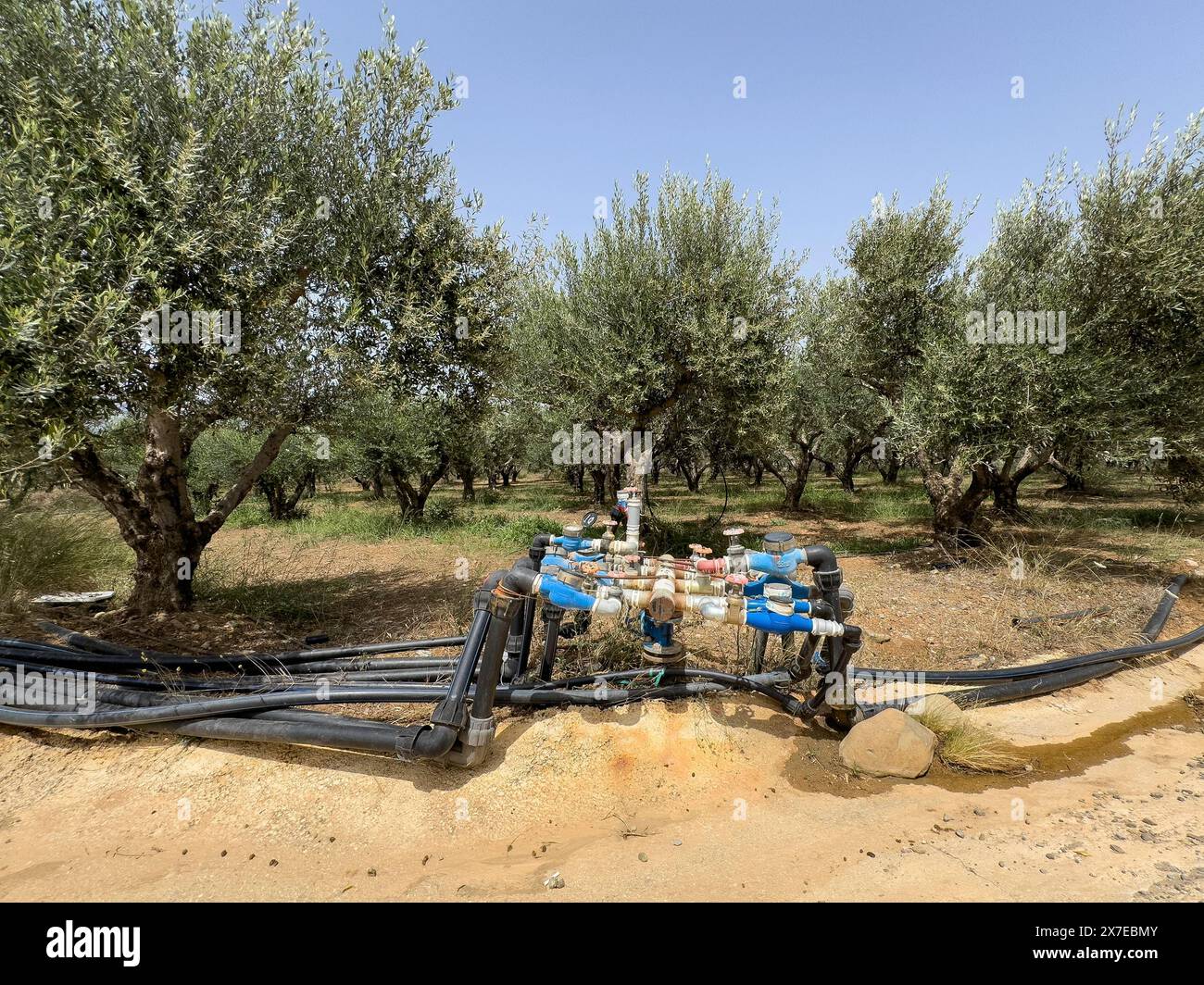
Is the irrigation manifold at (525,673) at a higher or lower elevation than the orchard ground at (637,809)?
higher

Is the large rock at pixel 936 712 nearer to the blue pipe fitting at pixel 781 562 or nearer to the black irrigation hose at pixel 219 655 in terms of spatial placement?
the blue pipe fitting at pixel 781 562

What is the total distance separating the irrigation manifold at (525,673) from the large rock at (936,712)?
1.42 ft

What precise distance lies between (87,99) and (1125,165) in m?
15.6

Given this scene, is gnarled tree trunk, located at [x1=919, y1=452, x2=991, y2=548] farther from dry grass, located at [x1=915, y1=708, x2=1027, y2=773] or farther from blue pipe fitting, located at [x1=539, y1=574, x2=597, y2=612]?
blue pipe fitting, located at [x1=539, y1=574, x2=597, y2=612]

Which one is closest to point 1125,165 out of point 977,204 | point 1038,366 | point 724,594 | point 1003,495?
point 977,204

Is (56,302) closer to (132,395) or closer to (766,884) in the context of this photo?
(132,395)

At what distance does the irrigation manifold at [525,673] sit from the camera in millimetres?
3764

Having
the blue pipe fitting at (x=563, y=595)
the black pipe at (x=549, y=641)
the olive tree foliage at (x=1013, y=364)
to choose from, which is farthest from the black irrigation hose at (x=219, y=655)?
the olive tree foliage at (x=1013, y=364)

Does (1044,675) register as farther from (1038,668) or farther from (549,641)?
(549,641)

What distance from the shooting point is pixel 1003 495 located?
15.7 meters

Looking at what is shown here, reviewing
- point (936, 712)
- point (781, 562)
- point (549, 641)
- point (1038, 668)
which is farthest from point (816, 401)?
point (549, 641)

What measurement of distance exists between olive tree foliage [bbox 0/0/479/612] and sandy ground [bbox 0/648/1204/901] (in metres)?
3.18

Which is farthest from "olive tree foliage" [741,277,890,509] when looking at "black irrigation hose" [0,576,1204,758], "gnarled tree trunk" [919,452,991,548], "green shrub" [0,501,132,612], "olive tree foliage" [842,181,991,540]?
"green shrub" [0,501,132,612]

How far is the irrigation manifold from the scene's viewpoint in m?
3.76
